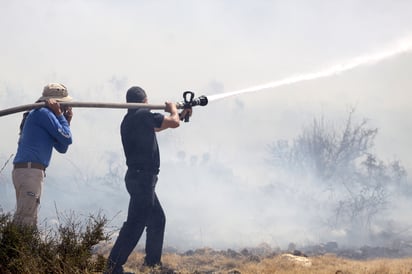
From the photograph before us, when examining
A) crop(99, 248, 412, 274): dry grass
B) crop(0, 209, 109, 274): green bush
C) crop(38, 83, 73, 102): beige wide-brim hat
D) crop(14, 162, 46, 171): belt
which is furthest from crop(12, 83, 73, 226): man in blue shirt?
crop(99, 248, 412, 274): dry grass

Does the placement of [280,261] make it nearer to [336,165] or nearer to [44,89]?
[44,89]

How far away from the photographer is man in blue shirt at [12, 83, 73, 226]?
14.3ft

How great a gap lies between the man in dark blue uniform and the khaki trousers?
1.30 meters

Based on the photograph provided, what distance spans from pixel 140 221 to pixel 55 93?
179cm

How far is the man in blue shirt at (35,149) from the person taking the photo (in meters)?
4.36

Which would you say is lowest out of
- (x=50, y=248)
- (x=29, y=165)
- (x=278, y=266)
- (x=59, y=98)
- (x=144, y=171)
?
(x=278, y=266)

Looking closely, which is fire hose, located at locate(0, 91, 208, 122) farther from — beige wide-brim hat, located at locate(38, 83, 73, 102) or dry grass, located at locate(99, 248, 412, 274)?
dry grass, located at locate(99, 248, 412, 274)

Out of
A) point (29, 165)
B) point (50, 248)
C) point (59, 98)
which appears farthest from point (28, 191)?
point (59, 98)

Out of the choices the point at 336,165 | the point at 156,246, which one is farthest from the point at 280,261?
the point at 336,165

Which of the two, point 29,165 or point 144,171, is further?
point 144,171

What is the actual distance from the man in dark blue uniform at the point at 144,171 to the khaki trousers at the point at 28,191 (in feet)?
4.26

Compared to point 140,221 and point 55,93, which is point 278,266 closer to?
point 140,221

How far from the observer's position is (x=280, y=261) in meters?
7.19

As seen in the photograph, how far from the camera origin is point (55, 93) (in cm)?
494
